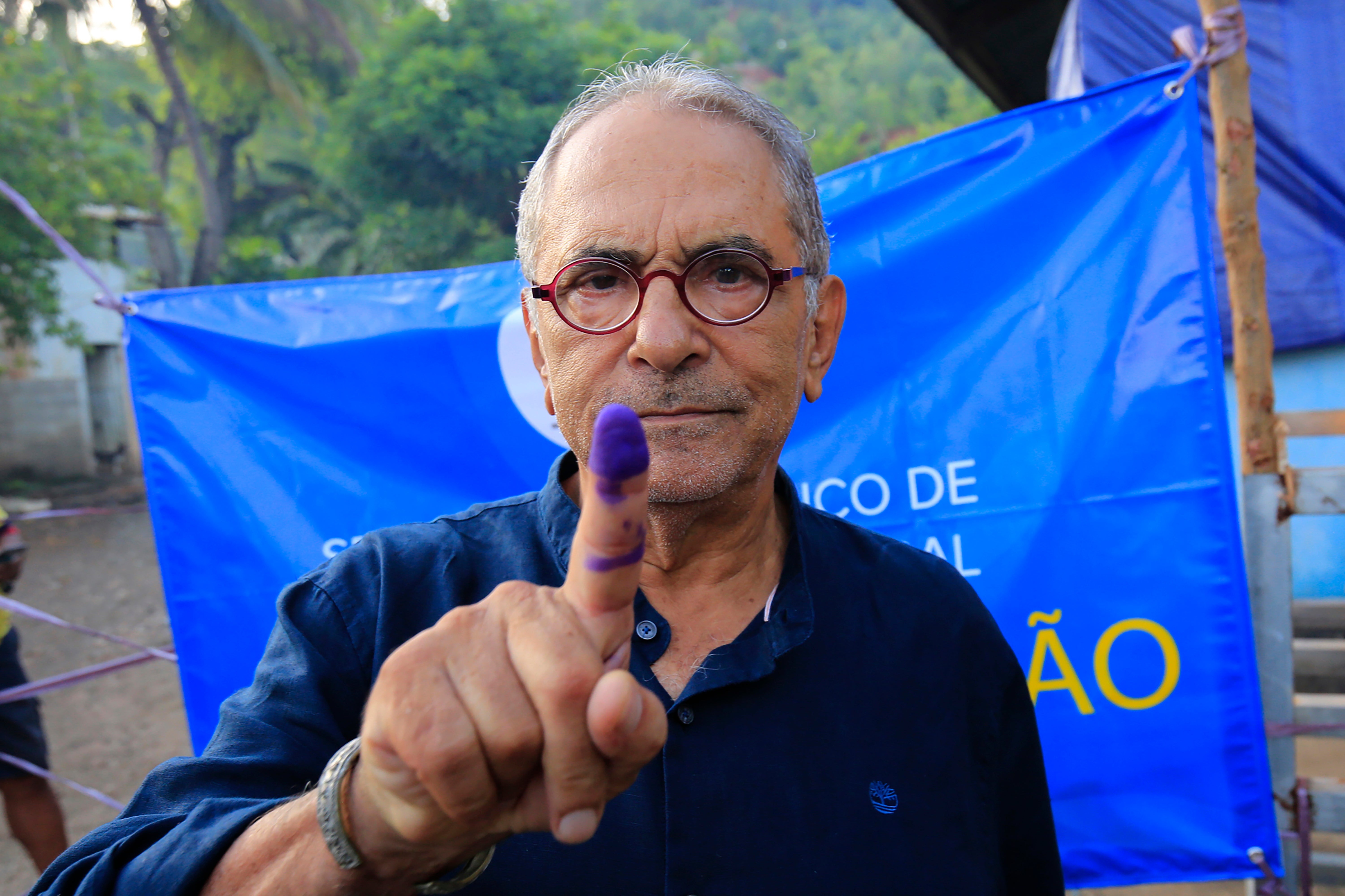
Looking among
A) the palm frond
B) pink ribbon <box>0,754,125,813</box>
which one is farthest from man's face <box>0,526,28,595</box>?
the palm frond

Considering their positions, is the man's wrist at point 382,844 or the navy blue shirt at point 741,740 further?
the navy blue shirt at point 741,740

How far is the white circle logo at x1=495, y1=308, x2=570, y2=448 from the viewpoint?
2631 mm

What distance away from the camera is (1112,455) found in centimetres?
221

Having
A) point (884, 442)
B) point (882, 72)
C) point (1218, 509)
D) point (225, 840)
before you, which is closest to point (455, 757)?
point (225, 840)

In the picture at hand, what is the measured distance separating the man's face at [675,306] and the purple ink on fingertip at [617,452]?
554 millimetres

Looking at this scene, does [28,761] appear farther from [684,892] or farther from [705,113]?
[705,113]

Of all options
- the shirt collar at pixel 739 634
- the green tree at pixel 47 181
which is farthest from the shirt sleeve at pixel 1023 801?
the green tree at pixel 47 181

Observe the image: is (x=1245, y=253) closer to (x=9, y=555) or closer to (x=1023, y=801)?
(x=1023, y=801)

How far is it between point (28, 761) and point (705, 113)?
3.65 metres

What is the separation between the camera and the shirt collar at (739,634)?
4.00 feet

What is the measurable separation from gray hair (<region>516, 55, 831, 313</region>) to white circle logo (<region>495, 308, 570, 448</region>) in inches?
45.7

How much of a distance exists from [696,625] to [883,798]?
0.37m

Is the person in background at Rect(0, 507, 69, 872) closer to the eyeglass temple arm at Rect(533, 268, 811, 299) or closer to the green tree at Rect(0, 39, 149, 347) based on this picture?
the eyeglass temple arm at Rect(533, 268, 811, 299)

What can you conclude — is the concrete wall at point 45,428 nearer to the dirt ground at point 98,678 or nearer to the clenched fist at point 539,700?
the dirt ground at point 98,678
